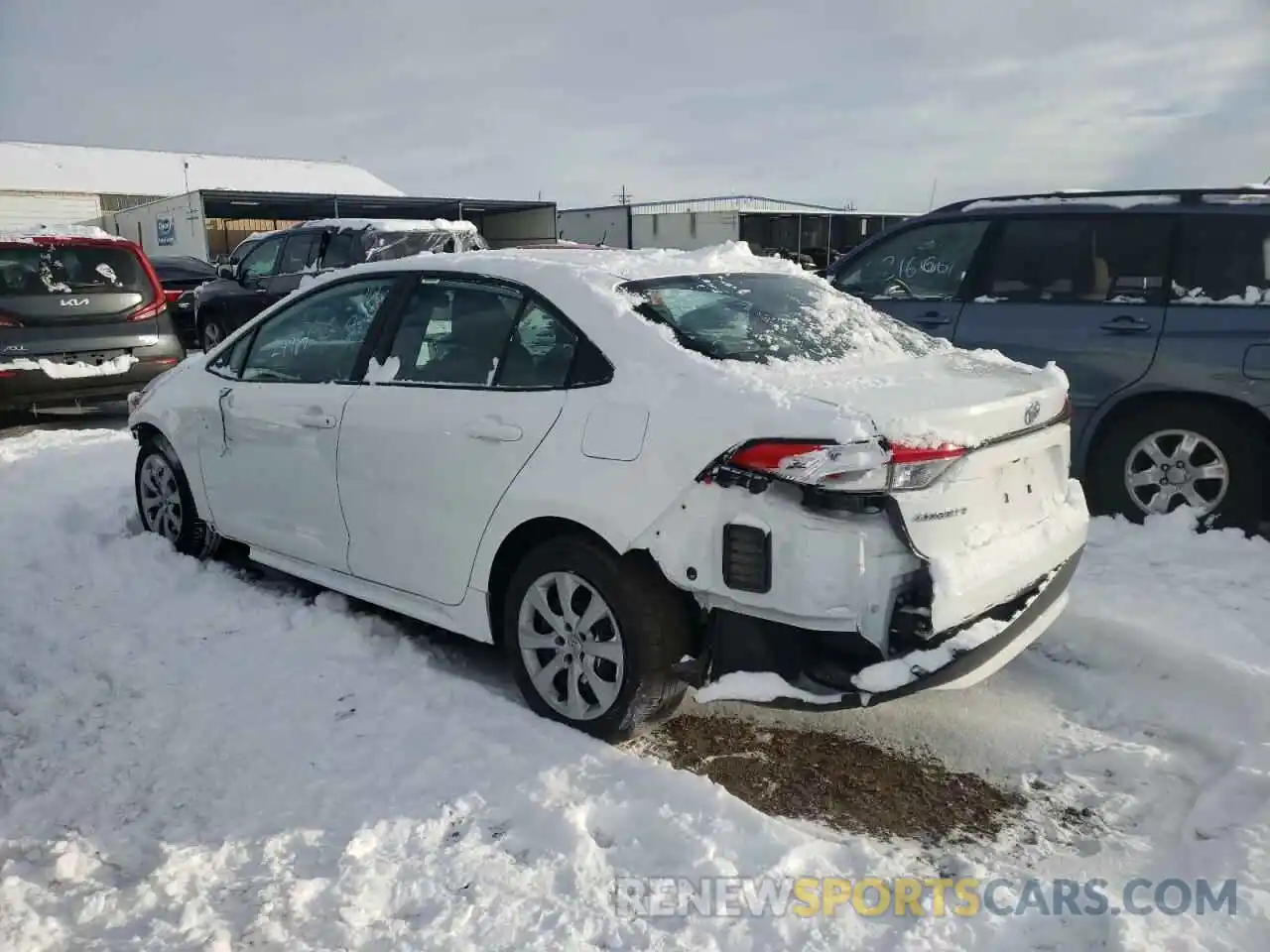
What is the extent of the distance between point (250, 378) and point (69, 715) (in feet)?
5.73

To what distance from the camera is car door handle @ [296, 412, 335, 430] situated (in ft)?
13.3

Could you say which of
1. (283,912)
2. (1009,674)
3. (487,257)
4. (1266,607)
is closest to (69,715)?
(283,912)

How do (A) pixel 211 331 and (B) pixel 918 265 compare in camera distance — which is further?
(A) pixel 211 331

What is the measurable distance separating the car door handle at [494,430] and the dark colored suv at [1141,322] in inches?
134

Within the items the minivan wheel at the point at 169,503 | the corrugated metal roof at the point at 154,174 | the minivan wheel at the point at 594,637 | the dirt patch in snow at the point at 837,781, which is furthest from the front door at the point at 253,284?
the corrugated metal roof at the point at 154,174

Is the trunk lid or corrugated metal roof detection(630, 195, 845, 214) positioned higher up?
corrugated metal roof detection(630, 195, 845, 214)

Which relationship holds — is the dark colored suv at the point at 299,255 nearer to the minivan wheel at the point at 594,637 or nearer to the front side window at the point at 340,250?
the front side window at the point at 340,250

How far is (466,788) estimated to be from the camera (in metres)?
3.00

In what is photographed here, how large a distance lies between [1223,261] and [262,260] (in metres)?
11.4

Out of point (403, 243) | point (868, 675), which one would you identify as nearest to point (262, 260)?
point (403, 243)

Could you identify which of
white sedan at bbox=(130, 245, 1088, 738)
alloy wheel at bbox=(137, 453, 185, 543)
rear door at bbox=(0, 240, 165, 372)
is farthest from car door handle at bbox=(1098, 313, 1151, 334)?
rear door at bbox=(0, 240, 165, 372)

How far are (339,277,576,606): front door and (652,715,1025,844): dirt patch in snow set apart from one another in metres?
1.04

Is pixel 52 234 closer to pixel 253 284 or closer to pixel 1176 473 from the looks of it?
pixel 253 284

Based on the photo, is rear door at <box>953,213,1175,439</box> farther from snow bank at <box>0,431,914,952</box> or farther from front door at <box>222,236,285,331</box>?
front door at <box>222,236,285,331</box>
